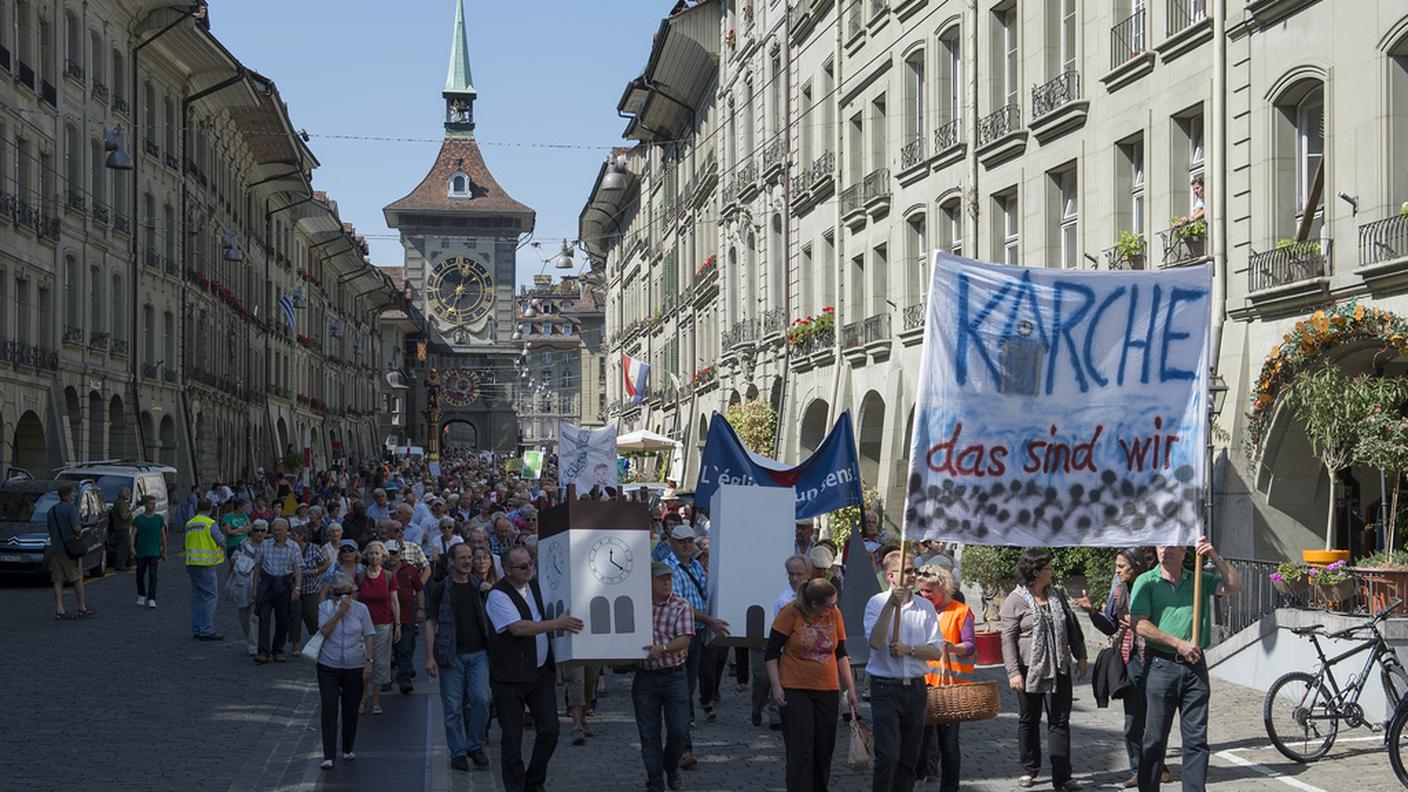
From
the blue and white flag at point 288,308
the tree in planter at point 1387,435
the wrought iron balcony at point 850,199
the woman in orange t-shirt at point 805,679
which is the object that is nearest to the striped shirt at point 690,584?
the woman in orange t-shirt at point 805,679

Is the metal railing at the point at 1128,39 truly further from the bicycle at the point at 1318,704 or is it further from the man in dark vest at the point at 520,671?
the man in dark vest at the point at 520,671

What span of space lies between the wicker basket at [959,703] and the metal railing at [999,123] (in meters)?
16.0

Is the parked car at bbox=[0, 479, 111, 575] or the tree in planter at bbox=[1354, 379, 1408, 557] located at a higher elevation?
the tree in planter at bbox=[1354, 379, 1408, 557]

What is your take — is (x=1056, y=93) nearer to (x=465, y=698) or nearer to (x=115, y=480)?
(x=465, y=698)

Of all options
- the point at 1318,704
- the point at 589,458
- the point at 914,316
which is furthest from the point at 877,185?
the point at 1318,704

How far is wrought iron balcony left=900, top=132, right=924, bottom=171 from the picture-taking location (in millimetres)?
30609

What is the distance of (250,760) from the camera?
510 inches

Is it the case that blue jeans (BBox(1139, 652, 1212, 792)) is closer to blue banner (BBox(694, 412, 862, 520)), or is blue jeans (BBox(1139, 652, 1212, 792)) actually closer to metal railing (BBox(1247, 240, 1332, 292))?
blue banner (BBox(694, 412, 862, 520))

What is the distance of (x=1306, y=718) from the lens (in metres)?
12.7

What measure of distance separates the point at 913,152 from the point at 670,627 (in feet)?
67.0

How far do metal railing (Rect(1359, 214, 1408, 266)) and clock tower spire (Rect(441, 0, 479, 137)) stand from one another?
148 meters

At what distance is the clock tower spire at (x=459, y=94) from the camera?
532ft

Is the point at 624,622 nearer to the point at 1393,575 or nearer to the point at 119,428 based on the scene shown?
the point at 1393,575

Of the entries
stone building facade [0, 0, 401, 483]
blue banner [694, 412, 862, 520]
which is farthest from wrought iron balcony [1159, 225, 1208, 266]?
stone building facade [0, 0, 401, 483]
